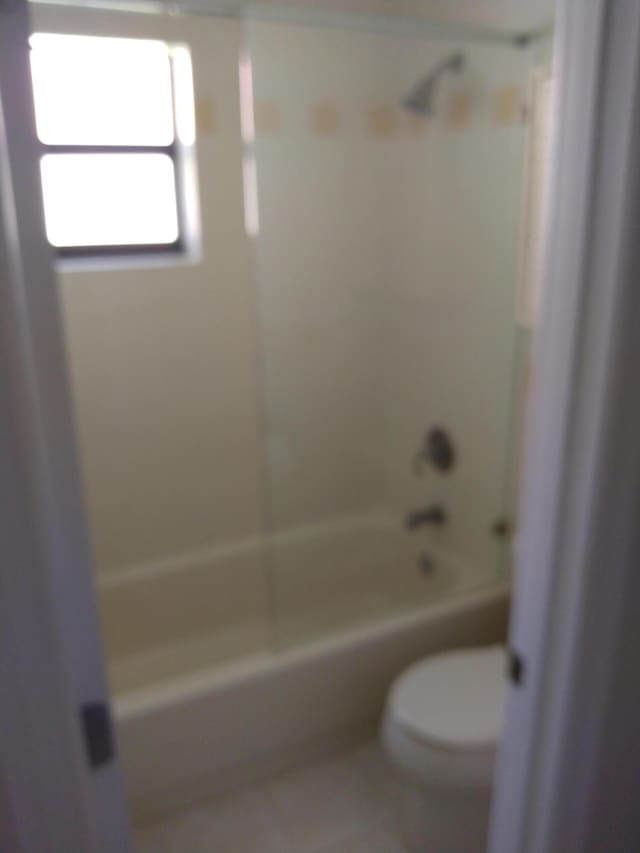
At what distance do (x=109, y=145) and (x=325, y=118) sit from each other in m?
0.74

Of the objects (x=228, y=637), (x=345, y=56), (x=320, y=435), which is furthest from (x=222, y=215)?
(x=228, y=637)

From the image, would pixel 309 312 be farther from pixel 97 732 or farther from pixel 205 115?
pixel 97 732

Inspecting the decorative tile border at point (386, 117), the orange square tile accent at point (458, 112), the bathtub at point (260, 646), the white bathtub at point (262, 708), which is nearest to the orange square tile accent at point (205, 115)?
the decorative tile border at point (386, 117)

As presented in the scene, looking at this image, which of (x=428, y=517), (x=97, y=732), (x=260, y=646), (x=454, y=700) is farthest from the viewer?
(x=428, y=517)

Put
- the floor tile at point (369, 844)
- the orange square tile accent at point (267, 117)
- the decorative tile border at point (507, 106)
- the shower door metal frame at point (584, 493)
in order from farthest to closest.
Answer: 1. the orange square tile accent at point (267, 117)
2. the decorative tile border at point (507, 106)
3. the floor tile at point (369, 844)
4. the shower door metal frame at point (584, 493)

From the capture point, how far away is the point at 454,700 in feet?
5.43

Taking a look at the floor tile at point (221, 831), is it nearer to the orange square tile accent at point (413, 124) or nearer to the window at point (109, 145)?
the window at point (109, 145)

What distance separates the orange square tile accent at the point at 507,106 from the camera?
203cm

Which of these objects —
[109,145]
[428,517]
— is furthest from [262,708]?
[109,145]

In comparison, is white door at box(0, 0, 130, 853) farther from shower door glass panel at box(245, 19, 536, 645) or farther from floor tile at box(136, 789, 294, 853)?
shower door glass panel at box(245, 19, 536, 645)

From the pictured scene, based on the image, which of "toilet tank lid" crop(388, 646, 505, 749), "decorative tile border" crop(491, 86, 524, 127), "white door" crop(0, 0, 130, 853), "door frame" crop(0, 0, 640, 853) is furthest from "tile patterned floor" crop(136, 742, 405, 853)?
"decorative tile border" crop(491, 86, 524, 127)

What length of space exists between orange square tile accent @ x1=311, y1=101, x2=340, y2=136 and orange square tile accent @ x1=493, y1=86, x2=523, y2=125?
55 cm

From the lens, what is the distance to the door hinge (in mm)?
720

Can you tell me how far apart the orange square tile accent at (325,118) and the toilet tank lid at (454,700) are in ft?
5.64
